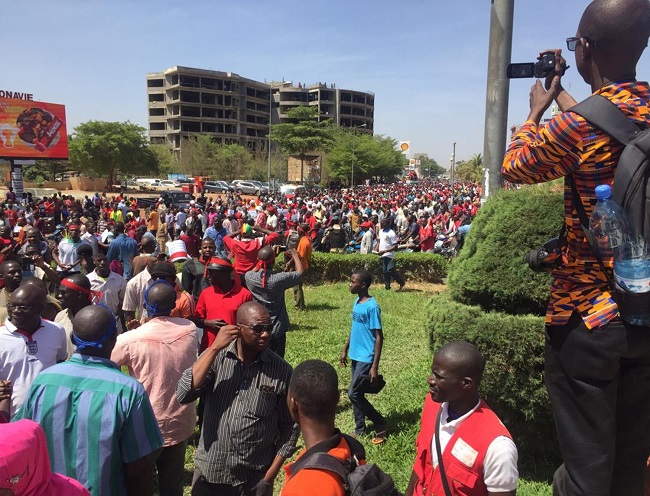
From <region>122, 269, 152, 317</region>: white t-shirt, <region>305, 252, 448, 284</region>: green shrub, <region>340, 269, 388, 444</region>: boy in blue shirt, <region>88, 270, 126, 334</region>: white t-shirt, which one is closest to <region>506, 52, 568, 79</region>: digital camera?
<region>340, 269, 388, 444</region>: boy in blue shirt

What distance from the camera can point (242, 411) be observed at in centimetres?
290

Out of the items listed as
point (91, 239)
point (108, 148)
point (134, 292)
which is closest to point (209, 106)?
point (108, 148)

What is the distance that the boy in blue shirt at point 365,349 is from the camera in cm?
498

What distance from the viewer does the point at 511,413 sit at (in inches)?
146

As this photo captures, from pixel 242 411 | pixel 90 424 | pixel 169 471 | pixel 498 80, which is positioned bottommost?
pixel 169 471

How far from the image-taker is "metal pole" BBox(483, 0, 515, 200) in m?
4.63

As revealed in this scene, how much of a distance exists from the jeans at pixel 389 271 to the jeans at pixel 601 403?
10.5m

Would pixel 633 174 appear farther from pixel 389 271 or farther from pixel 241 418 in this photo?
pixel 389 271

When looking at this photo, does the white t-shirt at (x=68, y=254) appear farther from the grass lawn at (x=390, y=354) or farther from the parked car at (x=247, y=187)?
the parked car at (x=247, y=187)

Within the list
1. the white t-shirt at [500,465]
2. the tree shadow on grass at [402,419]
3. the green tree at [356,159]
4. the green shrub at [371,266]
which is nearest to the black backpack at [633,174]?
the white t-shirt at [500,465]

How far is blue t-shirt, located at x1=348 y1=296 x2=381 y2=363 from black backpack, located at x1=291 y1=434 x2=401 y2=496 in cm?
317

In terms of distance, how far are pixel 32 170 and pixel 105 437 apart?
61251 mm

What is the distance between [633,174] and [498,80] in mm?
3244

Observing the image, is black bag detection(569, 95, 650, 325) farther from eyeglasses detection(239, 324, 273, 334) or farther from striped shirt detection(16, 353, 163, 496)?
striped shirt detection(16, 353, 163, 496)
